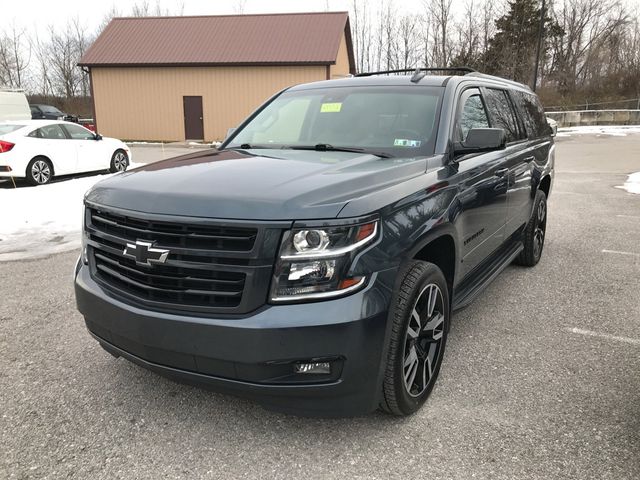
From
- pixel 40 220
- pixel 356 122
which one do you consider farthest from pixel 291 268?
pixel 40 220

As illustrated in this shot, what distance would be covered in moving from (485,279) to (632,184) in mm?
10305

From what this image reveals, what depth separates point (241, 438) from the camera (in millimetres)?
2729

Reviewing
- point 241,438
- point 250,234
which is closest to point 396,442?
point 241,438

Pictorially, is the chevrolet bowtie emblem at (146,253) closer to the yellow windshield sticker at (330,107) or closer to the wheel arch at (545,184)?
the yellow windshield sticker at (330,107)

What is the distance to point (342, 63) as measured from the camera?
30625mm

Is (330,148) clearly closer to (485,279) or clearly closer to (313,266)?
(313,266)

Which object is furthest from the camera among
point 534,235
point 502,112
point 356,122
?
point 534,235

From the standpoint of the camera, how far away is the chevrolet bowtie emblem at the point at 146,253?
2.43m

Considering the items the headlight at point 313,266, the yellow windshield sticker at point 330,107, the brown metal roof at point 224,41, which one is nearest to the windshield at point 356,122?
the yellow windshield sticker at point 330,107

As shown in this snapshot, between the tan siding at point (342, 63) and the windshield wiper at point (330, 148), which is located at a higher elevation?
the tan siding at point (342, 63)

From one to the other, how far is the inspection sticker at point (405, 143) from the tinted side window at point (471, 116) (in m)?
0.32

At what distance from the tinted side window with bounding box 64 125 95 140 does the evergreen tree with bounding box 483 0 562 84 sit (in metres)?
40.9

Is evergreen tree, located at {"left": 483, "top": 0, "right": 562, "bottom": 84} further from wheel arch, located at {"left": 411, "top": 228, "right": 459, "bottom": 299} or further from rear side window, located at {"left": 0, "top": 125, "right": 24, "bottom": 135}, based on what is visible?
wheel arch, located at {"left": 411, "top": 228, "right": 459, "bottom": 299}

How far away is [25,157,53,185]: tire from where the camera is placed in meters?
12.0
